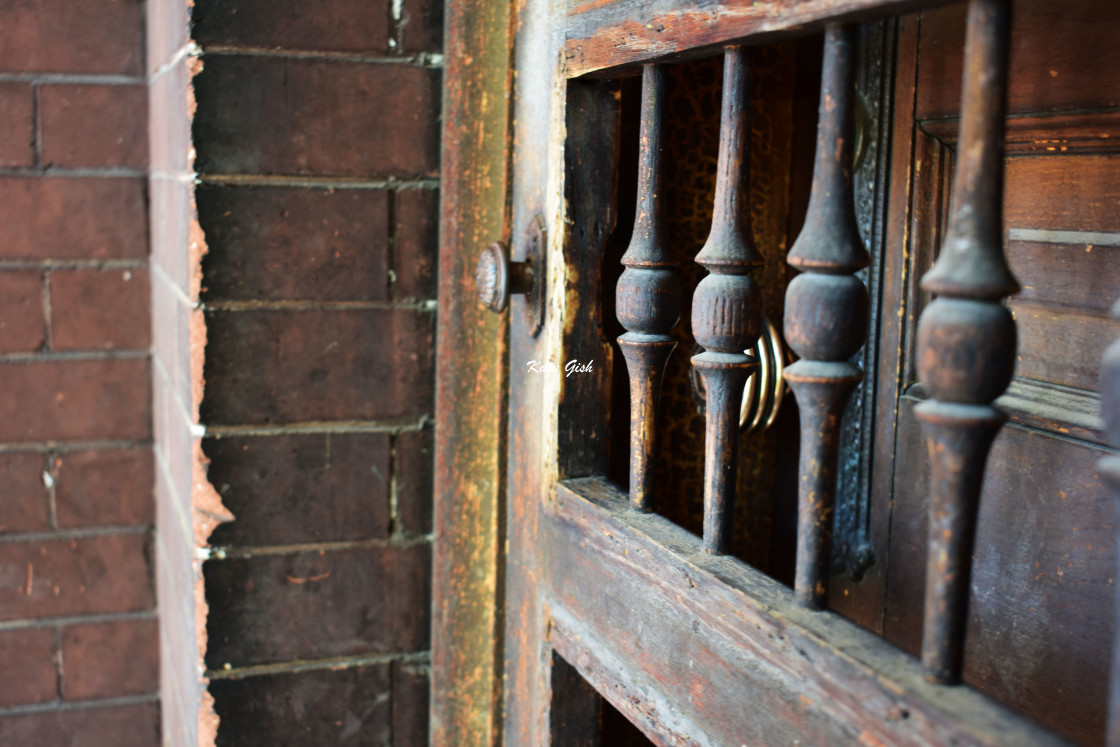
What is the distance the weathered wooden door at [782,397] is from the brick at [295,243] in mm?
119

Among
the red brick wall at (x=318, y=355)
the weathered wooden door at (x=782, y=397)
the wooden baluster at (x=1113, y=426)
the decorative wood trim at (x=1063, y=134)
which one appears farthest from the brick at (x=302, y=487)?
the wooden baluster at (x=1113, y=426)

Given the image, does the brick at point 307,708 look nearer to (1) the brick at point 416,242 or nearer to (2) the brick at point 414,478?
(2) the brick at point 414,478

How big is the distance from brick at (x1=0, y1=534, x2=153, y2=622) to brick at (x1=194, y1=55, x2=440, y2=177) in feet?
2.89

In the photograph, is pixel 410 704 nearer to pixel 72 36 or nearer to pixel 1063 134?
pixel 1063 134

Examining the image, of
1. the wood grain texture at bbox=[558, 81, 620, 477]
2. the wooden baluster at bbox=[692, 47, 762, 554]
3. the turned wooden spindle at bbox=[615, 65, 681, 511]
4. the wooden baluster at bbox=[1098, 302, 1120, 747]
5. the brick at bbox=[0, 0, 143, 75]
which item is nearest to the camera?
the wooden baluster at bbox=[1098, 302, 1120, 747]

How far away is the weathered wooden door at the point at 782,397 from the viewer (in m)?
0.61

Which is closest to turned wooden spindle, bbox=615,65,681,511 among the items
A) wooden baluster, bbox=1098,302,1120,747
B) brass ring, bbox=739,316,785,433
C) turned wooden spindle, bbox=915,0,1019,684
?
brass ring, bbox=739,316,785,433

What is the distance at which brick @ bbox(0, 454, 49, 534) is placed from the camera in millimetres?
1617

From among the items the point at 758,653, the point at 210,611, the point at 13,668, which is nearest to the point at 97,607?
the point at 13,668

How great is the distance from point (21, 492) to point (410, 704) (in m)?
0.83

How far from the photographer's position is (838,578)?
1.07m

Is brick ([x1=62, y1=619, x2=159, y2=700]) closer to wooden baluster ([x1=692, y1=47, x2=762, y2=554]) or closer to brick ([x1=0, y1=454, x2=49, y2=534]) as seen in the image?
brick ([x1=0, y1=454, x2=49, y2=534])

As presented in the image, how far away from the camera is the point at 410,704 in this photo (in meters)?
1.31

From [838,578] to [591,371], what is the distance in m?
0.38
